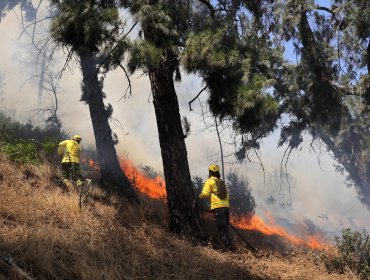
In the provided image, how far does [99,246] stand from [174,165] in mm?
2311

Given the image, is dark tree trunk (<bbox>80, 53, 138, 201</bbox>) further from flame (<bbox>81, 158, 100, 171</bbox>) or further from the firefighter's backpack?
the firefighter's backpack

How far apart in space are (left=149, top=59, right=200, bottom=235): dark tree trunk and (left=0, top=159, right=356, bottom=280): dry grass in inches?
15.7

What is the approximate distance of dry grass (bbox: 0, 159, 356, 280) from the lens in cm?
416

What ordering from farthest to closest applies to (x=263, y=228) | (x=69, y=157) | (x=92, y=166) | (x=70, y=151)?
(x=263, y=228)
(x=92, y=166)
(x=70, y=151)
(x=69, y=157)

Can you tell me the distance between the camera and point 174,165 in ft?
22.5

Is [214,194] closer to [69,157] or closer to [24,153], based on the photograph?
[69,157]

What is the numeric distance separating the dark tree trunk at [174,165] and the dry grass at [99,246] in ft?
1.31

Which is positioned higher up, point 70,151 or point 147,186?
point 70,151

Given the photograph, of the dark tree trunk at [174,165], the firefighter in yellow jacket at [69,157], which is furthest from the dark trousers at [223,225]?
the firefighter in yellow jacket at [69,157]

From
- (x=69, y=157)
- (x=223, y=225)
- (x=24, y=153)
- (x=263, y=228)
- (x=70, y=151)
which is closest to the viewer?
(x=223, y=225)

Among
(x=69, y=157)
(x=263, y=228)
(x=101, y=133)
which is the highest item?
(x=101, y=133)

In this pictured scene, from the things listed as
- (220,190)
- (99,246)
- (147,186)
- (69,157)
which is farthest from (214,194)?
(147,186)

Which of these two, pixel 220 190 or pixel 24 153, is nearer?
pixel 220 190

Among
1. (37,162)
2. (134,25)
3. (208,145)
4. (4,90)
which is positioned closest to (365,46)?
(134,25)
